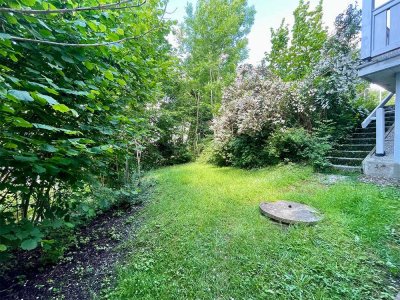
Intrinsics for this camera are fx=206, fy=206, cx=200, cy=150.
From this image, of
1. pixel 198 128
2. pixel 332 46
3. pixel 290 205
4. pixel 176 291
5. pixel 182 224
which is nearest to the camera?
pixel 176 291

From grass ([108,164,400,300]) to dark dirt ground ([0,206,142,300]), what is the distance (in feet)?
0.72

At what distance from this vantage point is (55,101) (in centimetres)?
86

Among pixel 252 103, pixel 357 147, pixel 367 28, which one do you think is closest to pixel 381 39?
pixel 367 28

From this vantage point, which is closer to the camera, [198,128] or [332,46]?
[332,46]

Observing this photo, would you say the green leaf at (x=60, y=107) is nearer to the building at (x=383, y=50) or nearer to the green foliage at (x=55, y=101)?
the green foliage at (x=55, y=101)

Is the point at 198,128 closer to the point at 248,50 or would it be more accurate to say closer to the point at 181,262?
the point at 248,50

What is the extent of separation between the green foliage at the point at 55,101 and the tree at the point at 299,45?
7.89m

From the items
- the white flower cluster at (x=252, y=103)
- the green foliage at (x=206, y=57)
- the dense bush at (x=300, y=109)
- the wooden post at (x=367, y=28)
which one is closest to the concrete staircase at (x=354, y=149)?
the dense bush at (x=300, y=109)

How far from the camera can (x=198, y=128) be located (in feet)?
36.6

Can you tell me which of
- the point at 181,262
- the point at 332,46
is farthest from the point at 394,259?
the point at 332,46

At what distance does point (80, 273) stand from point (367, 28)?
18.5ft

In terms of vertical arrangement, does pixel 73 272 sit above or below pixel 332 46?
below

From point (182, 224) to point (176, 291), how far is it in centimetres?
123

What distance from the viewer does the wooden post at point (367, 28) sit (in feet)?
11.6
